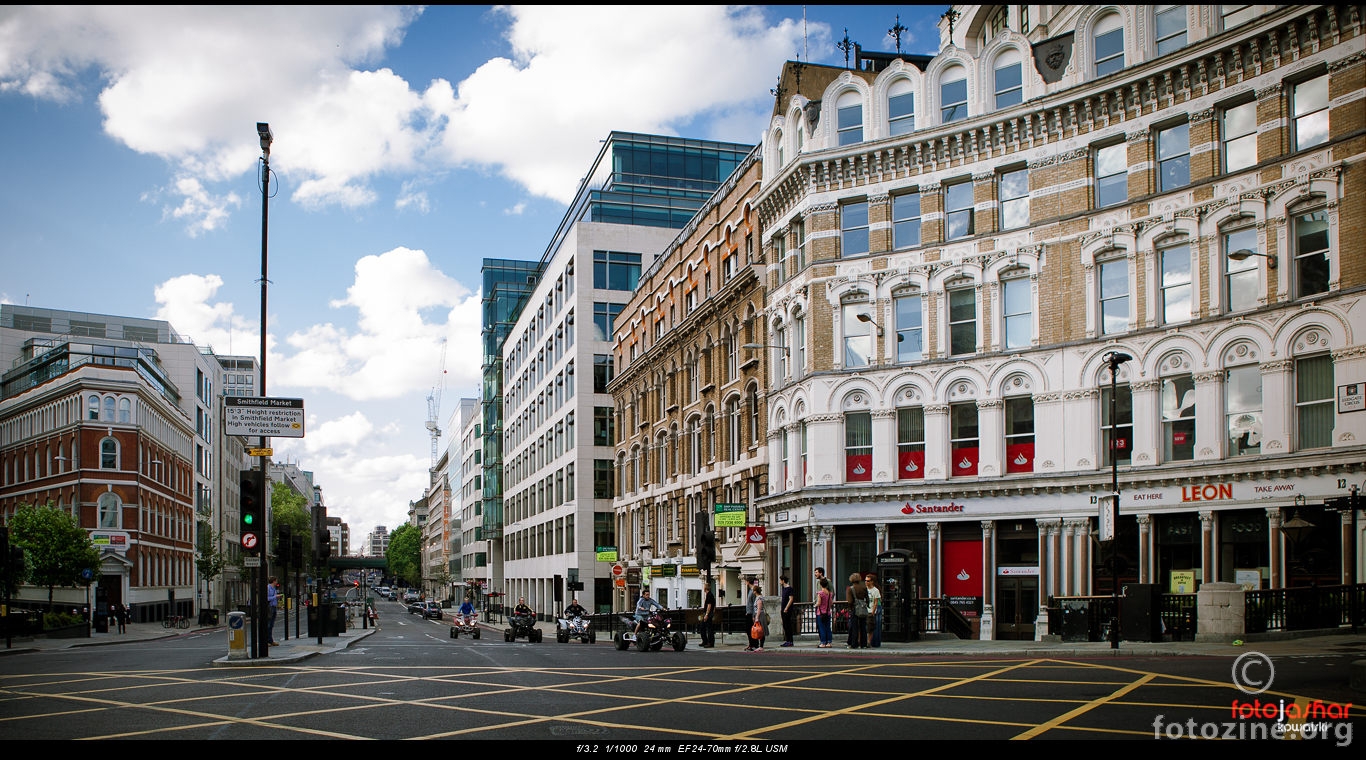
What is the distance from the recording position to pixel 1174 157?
98.1 feet

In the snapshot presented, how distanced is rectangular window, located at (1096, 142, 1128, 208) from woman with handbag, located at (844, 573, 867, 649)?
13545 millimetres

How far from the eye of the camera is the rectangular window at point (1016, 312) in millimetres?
33281

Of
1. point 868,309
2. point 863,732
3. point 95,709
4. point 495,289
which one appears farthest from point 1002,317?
point 495,289

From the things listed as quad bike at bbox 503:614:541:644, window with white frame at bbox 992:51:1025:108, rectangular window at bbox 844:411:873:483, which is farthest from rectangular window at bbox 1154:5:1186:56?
quad bike at bbox 503:614:541:644

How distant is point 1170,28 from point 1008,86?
16.9 ft

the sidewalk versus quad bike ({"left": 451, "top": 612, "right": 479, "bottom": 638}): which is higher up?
the sidewalk

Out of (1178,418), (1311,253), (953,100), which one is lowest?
(1178,418)

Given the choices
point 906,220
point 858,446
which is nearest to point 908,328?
point 906,220

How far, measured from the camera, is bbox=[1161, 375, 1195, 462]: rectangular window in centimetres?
2928

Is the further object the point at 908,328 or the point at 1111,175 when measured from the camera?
the point at 908,328

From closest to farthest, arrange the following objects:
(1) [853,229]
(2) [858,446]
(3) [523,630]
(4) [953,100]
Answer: (4) [953,100]
(2) [858,446]
(1) [853,229]
(3) [523,630]

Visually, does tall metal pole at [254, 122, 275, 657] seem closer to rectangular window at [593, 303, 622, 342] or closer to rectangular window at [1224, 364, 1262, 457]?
rectangular window at [1224, 364, 1262, 457]

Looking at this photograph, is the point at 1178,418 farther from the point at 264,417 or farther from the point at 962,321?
the point at 264,417

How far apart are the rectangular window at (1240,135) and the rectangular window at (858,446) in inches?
513
